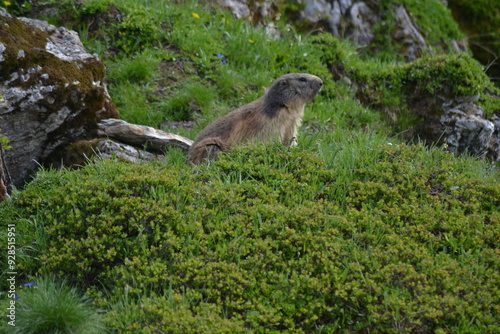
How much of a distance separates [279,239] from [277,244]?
88mm

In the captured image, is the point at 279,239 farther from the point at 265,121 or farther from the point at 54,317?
the point at 265,121

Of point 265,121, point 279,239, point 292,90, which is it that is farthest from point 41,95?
point 279,239

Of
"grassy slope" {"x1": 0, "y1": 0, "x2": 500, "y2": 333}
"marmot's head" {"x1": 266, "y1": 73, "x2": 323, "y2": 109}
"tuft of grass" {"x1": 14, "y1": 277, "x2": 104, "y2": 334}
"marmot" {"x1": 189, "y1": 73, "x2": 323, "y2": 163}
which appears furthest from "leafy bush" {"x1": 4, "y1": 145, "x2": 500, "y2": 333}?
"marmot's head" {"x1": 266, "y1": 73, "x2": 323, "y2": 109}

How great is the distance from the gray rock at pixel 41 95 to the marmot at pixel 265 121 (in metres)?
1.61

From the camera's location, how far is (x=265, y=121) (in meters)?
7.06

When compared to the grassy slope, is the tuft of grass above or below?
below

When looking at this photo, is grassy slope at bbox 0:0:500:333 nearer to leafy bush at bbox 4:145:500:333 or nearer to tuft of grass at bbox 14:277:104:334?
leafy bush at bbox 4:145:500:333

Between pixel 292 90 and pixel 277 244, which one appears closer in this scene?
pixel 277 244

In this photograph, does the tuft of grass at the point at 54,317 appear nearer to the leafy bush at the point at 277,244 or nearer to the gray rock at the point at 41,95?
the leafy bush at the point at 277,244

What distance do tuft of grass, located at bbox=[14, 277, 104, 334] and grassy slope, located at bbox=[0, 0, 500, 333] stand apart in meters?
0.13

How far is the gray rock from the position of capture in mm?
6320

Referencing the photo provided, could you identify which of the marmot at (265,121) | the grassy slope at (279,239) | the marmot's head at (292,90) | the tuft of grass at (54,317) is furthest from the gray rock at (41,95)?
the tuft of grass at (54,317)

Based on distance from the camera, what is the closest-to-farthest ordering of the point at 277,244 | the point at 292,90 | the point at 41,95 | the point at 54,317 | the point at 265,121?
the point at 54,317
the point at 277,244
the point at 41,95
the point at 265,121
the point at 292,90

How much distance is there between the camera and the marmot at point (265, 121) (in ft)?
21.9
